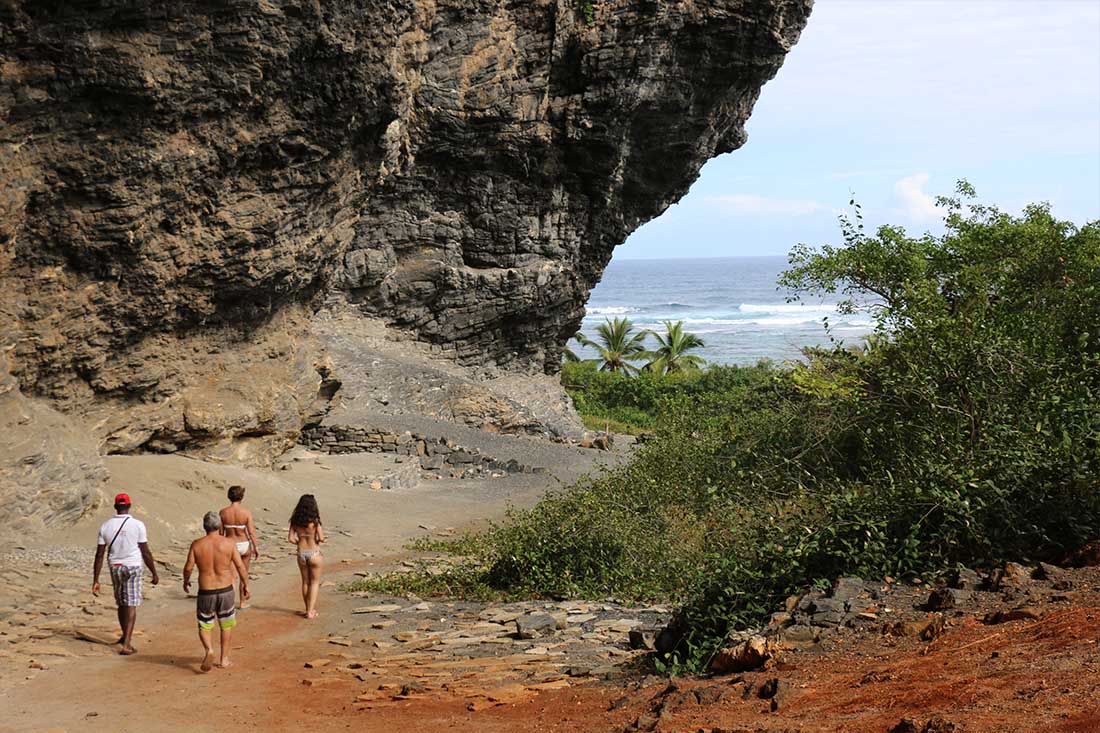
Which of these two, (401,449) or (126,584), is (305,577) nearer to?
(126,584)

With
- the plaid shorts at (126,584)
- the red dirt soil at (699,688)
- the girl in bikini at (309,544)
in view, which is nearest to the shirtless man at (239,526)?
the girl in bikini at (309,544)

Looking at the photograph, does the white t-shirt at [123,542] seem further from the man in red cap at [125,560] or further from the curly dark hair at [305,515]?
the curly dark hair at [305,515]

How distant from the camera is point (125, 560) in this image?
10.2 meters

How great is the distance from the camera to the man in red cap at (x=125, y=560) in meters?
10.0

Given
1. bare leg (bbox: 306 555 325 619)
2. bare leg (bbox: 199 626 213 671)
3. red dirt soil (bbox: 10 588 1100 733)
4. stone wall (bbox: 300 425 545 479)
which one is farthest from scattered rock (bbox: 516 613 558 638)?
stone wall (bbox: 300 425 545 479)

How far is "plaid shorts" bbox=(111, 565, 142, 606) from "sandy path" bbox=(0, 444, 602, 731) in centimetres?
52

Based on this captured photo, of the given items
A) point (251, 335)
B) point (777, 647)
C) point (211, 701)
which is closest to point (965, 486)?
point (777, 647)

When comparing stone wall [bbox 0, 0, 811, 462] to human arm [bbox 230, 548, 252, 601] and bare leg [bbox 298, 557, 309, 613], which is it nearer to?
human arm [bbox 230, 548, 252, 601]

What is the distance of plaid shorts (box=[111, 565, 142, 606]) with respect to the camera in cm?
1003

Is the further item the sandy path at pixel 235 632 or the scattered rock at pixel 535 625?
the scattered rock at pixel 535 625

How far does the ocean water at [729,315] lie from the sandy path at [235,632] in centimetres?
4794

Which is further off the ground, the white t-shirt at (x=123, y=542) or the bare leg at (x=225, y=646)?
the white t-shirt at (x=123, y=542)

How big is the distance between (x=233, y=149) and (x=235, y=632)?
9455 mm

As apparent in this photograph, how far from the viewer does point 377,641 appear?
10523 mm
